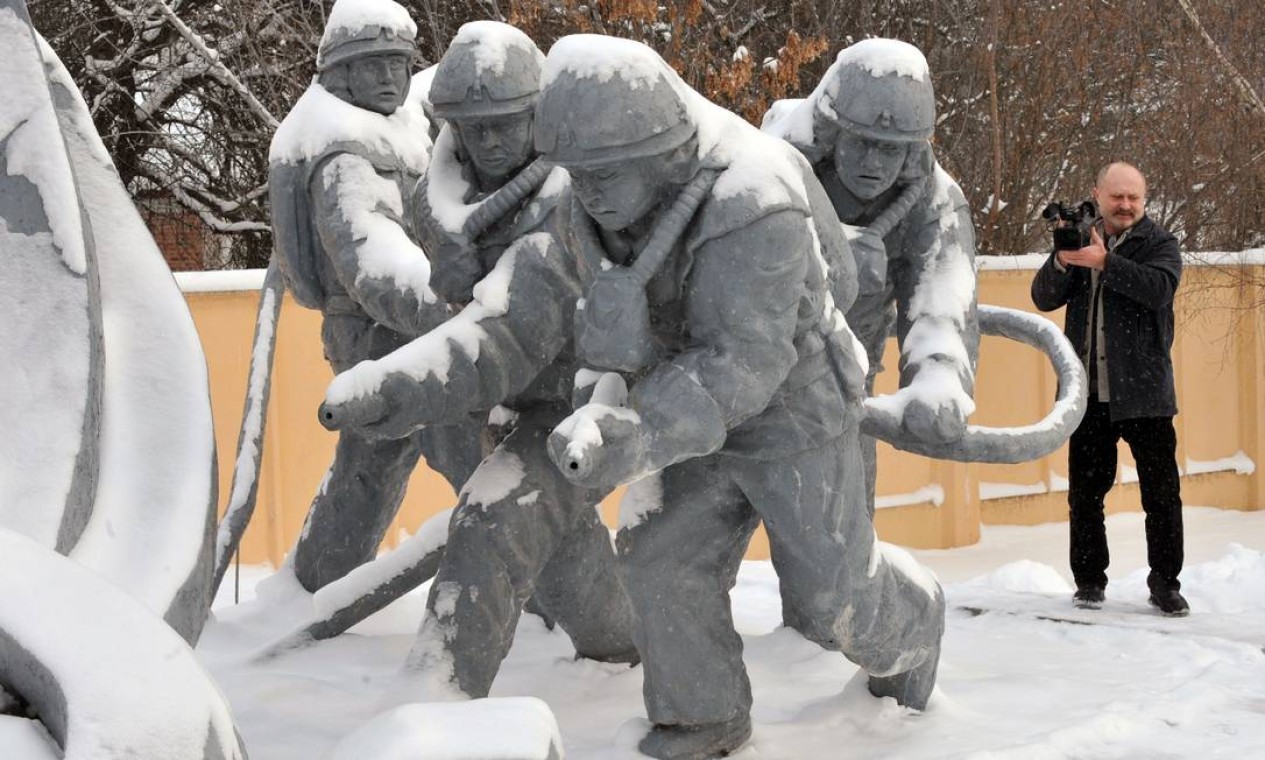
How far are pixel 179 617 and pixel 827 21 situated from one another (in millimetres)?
10770

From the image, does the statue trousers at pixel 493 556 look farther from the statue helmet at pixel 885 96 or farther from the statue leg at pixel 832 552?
the statue helmet at pixel 885 96

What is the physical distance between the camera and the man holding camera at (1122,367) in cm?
650

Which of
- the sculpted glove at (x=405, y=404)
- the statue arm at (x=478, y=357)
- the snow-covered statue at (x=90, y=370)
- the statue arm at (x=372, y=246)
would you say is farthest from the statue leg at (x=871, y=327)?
the snow-covered statue at (x=90, y=370)

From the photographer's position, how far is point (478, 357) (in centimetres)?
411

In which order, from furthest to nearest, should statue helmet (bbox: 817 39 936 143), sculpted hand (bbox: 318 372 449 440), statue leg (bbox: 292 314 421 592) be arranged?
1. statue leg (bbox: 292 314 421 592)
2. statue helmet (bbox: 817 39 936 143)
3. sculpted hand (bbox: 318 372 449 440)

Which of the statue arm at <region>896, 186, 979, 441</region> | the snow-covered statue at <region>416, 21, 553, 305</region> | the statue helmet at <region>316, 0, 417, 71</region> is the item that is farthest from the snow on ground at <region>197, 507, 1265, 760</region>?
the statue helmet at <region>316, 0, 417, 71</region>

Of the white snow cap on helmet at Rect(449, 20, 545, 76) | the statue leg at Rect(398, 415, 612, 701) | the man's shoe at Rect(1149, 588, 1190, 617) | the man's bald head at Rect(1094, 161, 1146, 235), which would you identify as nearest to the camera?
the statue leg at Rect(398, 415, 612, 701)

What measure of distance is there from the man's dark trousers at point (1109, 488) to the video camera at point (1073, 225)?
63cm

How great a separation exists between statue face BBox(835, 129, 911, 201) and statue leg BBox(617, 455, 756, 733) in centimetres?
114

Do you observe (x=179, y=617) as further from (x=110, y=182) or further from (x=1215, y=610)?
(x=1215, y=610)

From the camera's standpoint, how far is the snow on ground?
436 cm

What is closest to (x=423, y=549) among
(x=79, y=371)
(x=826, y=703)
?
(x=826, y=703)

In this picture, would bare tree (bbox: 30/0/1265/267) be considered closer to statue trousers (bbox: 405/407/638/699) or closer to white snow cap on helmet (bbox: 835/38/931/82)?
white snow cap on helmet (bbox: 835/38/931/82)

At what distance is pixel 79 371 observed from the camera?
93.4 inches
